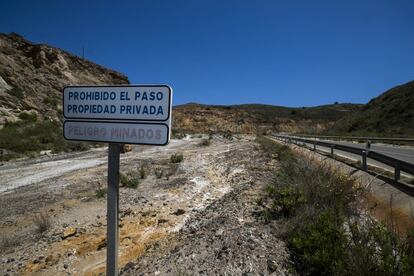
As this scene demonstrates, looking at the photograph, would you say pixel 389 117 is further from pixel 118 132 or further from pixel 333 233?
pixel 118 132

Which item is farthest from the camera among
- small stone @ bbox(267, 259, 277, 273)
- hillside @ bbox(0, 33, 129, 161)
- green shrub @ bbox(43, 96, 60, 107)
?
green shrub @ bbox(43, 96, 60, 107)

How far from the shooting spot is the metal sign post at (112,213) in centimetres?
304

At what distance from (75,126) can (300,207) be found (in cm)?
360

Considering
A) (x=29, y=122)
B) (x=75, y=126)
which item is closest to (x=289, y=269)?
(x=75, y=126)

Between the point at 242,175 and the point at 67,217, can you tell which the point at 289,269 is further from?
the point at 242,175

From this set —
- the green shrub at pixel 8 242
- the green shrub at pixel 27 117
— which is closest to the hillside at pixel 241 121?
the green shrub at pixel 27 117

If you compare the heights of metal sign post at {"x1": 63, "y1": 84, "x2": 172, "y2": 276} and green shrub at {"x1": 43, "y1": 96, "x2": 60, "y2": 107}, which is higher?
green shrub at {"x1": 43, "y1": 96, "x2": 60, "y2": 107}

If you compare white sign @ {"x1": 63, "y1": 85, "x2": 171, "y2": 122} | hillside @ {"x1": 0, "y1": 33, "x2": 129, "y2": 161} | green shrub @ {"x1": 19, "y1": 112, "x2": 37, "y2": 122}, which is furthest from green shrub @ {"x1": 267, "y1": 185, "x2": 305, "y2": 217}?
green shrub @ {"x1": 19, "y1": 112, "x2": 37, "y2": 122}

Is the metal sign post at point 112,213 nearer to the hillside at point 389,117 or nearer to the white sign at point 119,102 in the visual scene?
the white sign at point 119,102

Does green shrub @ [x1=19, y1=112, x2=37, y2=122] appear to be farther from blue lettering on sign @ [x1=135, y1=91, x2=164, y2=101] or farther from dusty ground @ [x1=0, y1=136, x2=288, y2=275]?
blue lettering on sign @ [x1=135, y1=91, x2=164, y2=101]

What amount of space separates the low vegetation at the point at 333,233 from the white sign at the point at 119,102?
7.62ft

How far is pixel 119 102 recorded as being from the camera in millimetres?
2963

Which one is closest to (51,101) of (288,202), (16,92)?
(16,92)

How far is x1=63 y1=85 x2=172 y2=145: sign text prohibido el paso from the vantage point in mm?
2793
